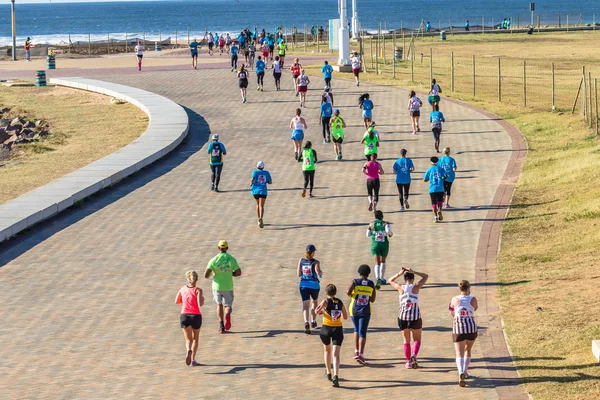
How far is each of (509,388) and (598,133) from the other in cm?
2096

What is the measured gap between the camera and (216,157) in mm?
25141

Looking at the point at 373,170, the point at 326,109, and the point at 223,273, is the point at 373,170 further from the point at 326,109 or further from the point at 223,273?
the point at 326,109

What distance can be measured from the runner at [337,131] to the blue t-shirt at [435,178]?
680 cm

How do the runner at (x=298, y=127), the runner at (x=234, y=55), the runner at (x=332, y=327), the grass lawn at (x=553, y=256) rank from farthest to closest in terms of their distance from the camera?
the runner at (x=234, y=55)
the runner at (x=298, y=127)
the grass lawn at (x=553, y=256)
the runner at (x=332, y=327)

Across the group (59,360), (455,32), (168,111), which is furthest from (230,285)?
(455,32)

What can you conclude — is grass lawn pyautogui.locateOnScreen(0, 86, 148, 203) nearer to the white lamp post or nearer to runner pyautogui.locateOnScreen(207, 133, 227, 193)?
runner pyautogui.locateOnScreen(207, 133, 227, 193)

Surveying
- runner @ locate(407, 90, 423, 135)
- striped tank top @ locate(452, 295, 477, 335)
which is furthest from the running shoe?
runner @ locate(407, 90, 423, 135)

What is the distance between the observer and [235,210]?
2403 cm

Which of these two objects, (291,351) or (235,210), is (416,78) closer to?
(235,210)

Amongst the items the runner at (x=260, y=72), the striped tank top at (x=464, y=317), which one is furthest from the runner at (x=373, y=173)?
the runner at (x=260, y=72)

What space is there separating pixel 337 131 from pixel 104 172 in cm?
660

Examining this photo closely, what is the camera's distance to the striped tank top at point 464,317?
1310 centimetres

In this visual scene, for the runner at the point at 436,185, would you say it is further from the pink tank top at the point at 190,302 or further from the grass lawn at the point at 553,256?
the pink tank top at the point at 190,302

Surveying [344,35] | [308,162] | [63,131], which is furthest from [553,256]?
[344,35]
